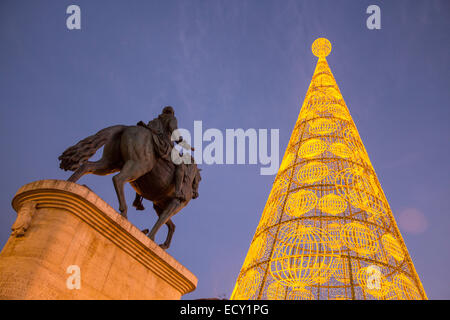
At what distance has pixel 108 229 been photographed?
4.18 m

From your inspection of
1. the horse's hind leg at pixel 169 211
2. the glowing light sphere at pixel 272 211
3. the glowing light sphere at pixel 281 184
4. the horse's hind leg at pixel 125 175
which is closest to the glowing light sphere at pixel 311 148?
the glowing light sphere at pixel 281 184

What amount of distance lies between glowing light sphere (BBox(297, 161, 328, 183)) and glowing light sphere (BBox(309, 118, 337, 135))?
1.52 m

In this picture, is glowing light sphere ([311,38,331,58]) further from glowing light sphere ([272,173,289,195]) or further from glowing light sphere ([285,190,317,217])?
glowing light sphere ([285,190,317,217])

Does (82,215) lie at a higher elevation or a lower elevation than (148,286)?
higher

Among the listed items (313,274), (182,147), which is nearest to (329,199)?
(313,274)

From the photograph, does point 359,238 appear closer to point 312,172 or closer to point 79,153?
point 312,172

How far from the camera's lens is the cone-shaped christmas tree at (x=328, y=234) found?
8.82 m

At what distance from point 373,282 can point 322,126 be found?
588cm

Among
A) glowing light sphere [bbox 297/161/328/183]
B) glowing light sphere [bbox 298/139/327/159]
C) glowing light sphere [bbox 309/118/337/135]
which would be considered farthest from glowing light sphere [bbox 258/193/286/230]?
glowing light sphere [bbox 309/118/337/135]

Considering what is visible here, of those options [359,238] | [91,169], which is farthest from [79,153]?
[359,238]

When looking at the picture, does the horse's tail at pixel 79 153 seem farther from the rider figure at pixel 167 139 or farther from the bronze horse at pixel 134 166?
Result: the rider figure at pixel 167 139

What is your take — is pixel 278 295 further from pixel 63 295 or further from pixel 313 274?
pixel 63 295

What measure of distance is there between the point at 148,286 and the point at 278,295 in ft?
19.5

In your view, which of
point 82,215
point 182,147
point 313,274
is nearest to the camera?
point 82,215
